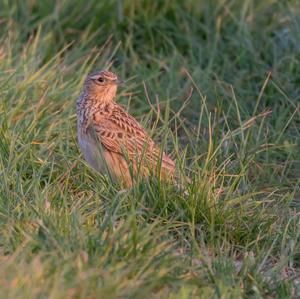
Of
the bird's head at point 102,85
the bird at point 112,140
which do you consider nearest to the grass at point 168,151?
the bird at point 112,140

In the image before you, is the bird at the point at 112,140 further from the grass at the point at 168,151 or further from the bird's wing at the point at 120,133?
the grass at the point at 168,151

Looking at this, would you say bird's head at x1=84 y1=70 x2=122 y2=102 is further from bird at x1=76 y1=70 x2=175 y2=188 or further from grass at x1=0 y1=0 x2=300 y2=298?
grass at x1=0 y1=0 x2=300 y2=298

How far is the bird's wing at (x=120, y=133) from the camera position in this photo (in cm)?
709

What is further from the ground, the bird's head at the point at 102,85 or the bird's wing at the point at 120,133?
the bird's head at the point at 102,85

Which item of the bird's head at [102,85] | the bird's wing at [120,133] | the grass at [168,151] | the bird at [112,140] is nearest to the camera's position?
the grass at [168,151]

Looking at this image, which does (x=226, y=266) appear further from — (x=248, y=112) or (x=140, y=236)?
(x=248, y=112)

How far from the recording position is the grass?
17.2 feet

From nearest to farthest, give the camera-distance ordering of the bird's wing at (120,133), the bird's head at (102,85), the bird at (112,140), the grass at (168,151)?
1. the grass at (168,151)
2. the bird at (112,140)
3. the bird's wing at (120,133)
4. the bird's head at (102,85)

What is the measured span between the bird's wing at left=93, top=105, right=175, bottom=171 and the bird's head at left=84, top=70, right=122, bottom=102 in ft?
0.45

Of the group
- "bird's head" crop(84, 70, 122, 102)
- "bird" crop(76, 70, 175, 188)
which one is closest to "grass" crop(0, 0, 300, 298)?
"bird" crop(76, 70, 175, 188)

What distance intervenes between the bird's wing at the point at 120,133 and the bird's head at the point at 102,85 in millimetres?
136

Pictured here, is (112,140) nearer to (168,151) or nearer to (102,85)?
(102,85)

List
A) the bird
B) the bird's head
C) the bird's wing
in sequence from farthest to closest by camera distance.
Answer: the bird's head
the bird's wing
the bird

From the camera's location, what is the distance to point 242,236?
6.28 meters
